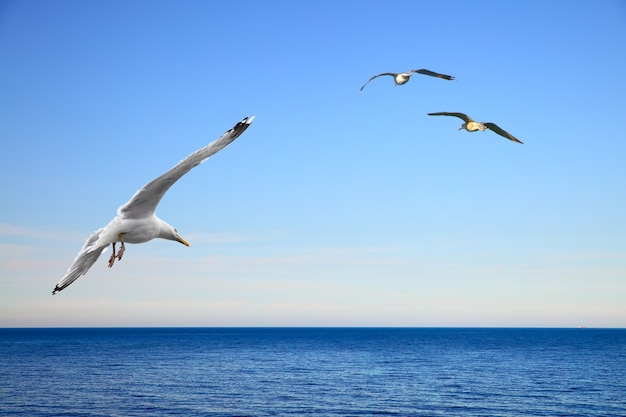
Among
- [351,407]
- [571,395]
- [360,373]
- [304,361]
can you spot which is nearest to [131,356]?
[304,361]

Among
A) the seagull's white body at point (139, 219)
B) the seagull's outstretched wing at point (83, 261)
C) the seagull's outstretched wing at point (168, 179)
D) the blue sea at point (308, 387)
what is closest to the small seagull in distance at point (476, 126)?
the seagull's outstretched wing at point (168, 179)

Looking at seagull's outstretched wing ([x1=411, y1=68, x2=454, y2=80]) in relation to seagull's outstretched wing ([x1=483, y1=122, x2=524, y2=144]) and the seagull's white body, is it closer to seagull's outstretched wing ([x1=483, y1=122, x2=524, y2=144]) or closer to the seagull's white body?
seagull's outstretched wing ([x1=483, y1=122, x2=524, y2=144])

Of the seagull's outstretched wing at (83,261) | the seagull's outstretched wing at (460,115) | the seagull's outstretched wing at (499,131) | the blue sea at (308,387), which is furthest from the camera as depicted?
the blue sea at (308,387)

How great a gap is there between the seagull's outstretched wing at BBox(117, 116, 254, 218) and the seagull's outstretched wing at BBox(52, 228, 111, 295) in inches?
22.7

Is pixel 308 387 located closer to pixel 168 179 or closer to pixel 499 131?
pixel 499 131

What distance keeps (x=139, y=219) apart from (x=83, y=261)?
38.9 inches

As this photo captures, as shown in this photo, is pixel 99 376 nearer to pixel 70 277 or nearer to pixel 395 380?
pixel 395 380

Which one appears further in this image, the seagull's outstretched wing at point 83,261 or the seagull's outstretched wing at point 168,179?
the seagull's outstretched wing at point 83,261

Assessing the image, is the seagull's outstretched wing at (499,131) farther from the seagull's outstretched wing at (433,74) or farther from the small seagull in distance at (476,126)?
the seagull's outstretched wing at (433,74)

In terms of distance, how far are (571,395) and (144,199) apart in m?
64.1

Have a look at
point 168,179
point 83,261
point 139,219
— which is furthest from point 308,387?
point 168,179

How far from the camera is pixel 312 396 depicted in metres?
59.9

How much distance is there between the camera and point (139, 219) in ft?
Answer: 28.5

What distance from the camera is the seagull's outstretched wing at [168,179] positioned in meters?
8.15
